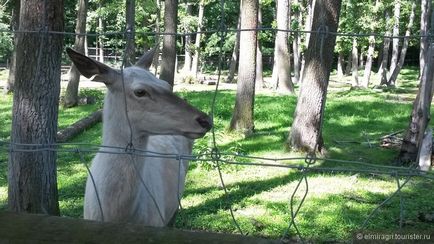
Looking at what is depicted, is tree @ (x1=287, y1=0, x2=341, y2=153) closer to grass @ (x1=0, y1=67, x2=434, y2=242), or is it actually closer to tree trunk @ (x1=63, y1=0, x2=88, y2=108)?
grass @ (x1=0, y1=67, x2=434, y2=242)

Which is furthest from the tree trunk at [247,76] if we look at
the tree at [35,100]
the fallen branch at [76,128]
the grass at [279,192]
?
the tree at [35,100]

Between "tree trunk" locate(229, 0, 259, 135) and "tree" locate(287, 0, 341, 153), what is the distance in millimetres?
1735

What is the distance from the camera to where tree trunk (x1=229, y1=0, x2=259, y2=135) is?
406 inches

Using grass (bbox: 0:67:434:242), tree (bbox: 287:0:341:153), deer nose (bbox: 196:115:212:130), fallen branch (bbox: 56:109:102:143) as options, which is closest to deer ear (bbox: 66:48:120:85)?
deer nose (bbox: 196:115:212:130)

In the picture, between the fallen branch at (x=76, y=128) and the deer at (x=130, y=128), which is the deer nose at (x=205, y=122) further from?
the fallen branch at (x=76, y=128)

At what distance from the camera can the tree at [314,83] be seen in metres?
8.28

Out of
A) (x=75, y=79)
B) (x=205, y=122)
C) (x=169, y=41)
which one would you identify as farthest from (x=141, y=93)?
(x=75, y=79)

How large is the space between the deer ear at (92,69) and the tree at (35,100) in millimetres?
696

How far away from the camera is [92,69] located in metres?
3.13

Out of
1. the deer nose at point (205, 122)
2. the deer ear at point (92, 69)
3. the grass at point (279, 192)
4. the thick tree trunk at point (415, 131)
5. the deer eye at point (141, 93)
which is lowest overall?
the grass at point (279, 192)

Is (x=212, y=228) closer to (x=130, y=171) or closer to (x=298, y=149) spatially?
(x=130, y=171)

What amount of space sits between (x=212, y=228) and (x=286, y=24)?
1433cm


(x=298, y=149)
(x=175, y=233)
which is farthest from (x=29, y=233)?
(x=298, y=149)

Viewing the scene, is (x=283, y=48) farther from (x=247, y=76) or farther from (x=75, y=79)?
(x=247, y=76)
